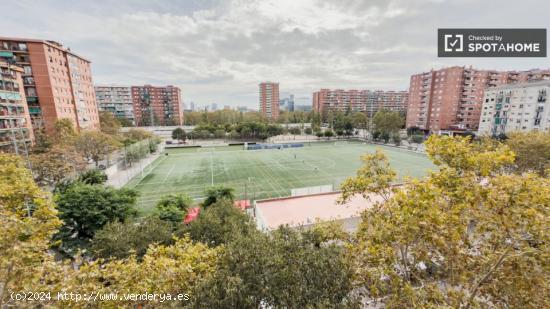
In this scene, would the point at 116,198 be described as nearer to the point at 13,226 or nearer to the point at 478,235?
the point at 13,226

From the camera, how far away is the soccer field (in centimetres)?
2566

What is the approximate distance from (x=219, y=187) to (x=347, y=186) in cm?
1302

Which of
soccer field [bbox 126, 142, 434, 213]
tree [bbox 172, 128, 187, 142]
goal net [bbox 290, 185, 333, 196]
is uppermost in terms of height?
tree [bbox 172, 128, 187, 142]

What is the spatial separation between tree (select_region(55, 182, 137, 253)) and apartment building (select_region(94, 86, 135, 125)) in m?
88.1

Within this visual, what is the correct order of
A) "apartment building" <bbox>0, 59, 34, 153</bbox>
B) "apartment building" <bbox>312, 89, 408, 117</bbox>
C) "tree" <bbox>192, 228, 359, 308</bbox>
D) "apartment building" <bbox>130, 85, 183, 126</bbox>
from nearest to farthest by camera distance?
"tree" <bbox>192, 228, 359, 308</bbox> < "apartment building" <bbox>0, 59, 34, 153</bbox> < "apartment building" <bbox>130, 85, 183, 126</bbox> < "apartment building" <bbox>312, 89, 408, 117</bbox>

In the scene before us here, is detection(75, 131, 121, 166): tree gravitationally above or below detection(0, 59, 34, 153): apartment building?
below

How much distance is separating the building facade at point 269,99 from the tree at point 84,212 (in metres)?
107

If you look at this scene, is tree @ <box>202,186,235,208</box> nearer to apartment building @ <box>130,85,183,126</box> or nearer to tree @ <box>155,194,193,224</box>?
tree @ <box>155,194,193,224</box>

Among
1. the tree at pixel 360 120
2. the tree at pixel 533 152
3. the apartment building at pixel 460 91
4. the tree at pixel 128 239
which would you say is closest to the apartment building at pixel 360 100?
the tree at pixel 360 120

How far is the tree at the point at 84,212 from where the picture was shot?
12.3 metres

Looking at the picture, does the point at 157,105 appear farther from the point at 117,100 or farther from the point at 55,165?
the point at 55,165

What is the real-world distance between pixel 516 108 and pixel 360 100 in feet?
240

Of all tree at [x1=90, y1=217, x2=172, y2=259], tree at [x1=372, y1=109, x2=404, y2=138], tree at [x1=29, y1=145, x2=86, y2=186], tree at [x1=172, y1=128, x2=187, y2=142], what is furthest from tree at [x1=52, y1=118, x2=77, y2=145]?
tree at [x1=372, y1=109, x2=404, y2=138]

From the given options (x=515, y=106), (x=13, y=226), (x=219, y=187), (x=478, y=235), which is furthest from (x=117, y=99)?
(x=515, y=106)
